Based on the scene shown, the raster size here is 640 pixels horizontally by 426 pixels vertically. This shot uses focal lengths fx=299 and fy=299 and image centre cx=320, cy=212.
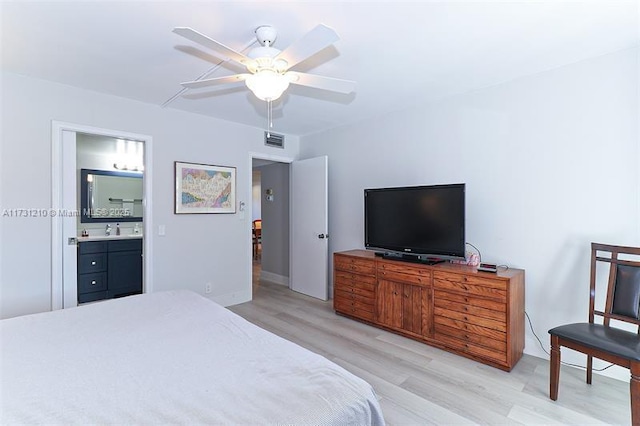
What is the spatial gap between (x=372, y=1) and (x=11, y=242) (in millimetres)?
3453

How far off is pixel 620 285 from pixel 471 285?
3.09ft

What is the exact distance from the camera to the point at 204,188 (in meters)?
3.79

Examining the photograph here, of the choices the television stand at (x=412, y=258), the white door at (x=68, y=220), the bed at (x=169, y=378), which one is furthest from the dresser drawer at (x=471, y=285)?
the white door at (x=68, y=220)

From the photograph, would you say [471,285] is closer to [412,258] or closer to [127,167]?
[412,258]

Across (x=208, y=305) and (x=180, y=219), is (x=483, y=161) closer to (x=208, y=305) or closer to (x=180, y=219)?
(x=208, y=305)

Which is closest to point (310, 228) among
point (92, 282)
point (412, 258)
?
point (412, 258)

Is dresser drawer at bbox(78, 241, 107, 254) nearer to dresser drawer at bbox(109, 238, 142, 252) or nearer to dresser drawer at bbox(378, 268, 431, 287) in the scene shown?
dresser drawer at bbox(109, 238, 142, 252)

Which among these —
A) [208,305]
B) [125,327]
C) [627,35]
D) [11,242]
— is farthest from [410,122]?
[11,242]

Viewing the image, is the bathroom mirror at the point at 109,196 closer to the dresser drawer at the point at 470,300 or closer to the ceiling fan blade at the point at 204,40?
the ceiling fan blade at the point at 204,40

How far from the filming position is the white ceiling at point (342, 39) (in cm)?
176

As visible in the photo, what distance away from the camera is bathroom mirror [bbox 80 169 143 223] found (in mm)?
4473

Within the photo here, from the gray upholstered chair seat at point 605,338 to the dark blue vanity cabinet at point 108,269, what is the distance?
4916 millimetres

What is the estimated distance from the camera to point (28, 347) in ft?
4.69

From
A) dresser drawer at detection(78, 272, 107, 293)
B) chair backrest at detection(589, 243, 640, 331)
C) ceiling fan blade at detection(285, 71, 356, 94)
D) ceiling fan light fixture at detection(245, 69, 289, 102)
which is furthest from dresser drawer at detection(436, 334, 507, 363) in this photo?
dresser drawer at detection(78, 272, 107, 293)
